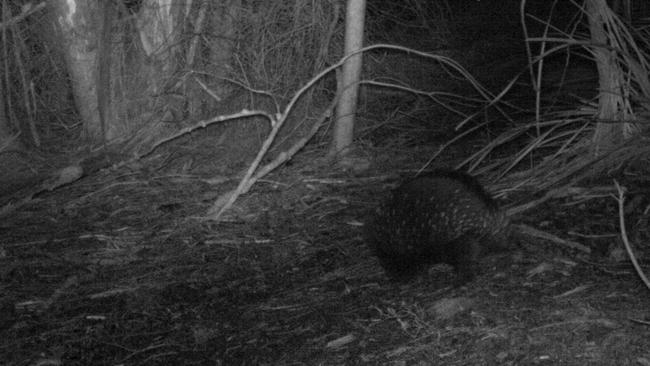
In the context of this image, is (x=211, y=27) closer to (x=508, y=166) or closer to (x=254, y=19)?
(x=254, y=19)

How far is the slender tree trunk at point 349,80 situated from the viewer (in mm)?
6855

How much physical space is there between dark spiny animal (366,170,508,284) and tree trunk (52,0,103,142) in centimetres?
378

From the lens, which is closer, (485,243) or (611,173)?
(485,243)

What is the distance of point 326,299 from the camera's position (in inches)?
188

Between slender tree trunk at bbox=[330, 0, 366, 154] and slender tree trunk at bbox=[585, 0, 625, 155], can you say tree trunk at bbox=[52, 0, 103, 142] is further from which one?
slender tree trunk at bbox=[585, 0, 625, 155]

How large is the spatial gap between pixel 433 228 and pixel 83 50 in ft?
14.5

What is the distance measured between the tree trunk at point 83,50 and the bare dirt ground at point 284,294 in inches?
66.7

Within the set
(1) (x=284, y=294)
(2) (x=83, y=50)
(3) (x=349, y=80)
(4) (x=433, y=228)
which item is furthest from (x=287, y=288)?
(2) (x=83, y=50)

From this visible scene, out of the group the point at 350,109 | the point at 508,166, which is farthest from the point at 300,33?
the point at 508,166

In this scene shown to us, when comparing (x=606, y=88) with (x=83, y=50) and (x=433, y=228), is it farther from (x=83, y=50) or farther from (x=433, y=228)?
(x=83, y=50)

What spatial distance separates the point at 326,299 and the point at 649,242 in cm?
184

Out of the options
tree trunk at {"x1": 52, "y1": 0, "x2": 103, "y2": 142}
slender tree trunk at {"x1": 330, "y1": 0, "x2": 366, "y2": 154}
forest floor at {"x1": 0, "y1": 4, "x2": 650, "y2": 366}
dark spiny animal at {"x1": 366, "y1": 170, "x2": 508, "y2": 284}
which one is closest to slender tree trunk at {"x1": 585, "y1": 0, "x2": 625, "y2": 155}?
forest floor at {"x1": 0, "y1": 4, "x2": 650, "y2": 366}

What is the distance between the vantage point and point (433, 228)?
4777 mm

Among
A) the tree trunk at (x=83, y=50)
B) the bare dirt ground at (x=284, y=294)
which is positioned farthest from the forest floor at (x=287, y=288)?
the tree trunk at (x=83, y=50)
